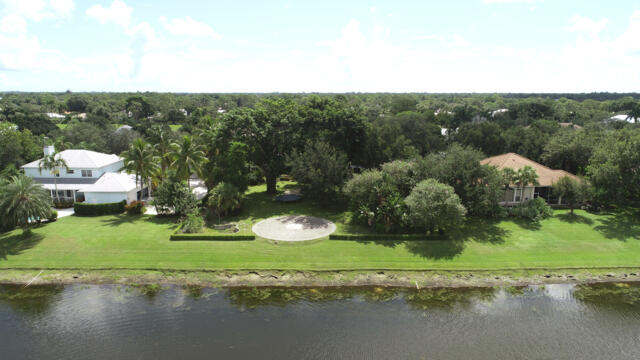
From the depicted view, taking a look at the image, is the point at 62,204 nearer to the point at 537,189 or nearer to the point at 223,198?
the point at 223,198

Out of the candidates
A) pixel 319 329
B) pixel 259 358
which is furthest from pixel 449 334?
pixel 259 358

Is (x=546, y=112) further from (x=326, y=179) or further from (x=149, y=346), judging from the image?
(x=149, y=346)

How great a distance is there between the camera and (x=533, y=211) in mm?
37750

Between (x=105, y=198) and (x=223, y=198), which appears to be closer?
(x=223, y=198)

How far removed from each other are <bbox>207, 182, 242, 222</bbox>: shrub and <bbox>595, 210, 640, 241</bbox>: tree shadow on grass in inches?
1436

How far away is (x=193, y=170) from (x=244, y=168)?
5774mm

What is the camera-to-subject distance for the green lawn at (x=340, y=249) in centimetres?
3008

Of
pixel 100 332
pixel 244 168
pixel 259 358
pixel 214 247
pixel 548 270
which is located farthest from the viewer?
pixel 244 168

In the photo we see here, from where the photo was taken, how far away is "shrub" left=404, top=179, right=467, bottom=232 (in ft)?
103

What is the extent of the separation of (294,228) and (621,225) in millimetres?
32334

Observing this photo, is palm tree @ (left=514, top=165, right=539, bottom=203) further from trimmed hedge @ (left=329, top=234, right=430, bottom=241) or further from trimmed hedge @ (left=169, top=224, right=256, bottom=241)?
trimmed hedge @ (left=169, top=224, right=256, bottom=241)

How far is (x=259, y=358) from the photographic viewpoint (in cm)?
1948

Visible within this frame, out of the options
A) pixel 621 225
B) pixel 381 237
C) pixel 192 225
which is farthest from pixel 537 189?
pixel 192 225

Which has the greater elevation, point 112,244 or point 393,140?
point 393,140
